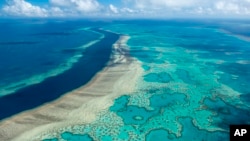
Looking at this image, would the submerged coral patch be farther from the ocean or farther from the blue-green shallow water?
the blue-green shallow water

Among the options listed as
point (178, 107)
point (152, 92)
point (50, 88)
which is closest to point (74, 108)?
point (50, 88)

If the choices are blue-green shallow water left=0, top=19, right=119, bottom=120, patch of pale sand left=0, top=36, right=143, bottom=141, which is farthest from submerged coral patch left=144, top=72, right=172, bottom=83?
blue-green shallow water left=0, top=19, right=119, bottom=120

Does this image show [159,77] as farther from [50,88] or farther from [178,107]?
[50,88]

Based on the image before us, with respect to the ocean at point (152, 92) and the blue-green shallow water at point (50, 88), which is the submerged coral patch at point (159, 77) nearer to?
the ocean at point (152, 92)

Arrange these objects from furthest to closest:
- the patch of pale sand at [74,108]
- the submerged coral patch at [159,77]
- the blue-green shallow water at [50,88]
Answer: the submerged coral patch at [159,77]
the blue-green shallow water at [50,88]
the patch of pale sand at [74,108]

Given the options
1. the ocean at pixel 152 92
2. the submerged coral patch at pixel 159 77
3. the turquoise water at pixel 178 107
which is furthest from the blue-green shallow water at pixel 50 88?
the submerged coral patch at pixel 159 77

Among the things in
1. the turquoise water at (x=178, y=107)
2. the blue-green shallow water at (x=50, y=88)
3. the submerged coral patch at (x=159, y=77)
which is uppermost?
the blue-green shallow water at (x=50, y=88)

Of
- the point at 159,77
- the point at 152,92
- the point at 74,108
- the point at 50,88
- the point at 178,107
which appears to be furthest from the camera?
the point at 159,77

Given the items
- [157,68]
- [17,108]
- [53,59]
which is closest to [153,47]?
[157,68]
